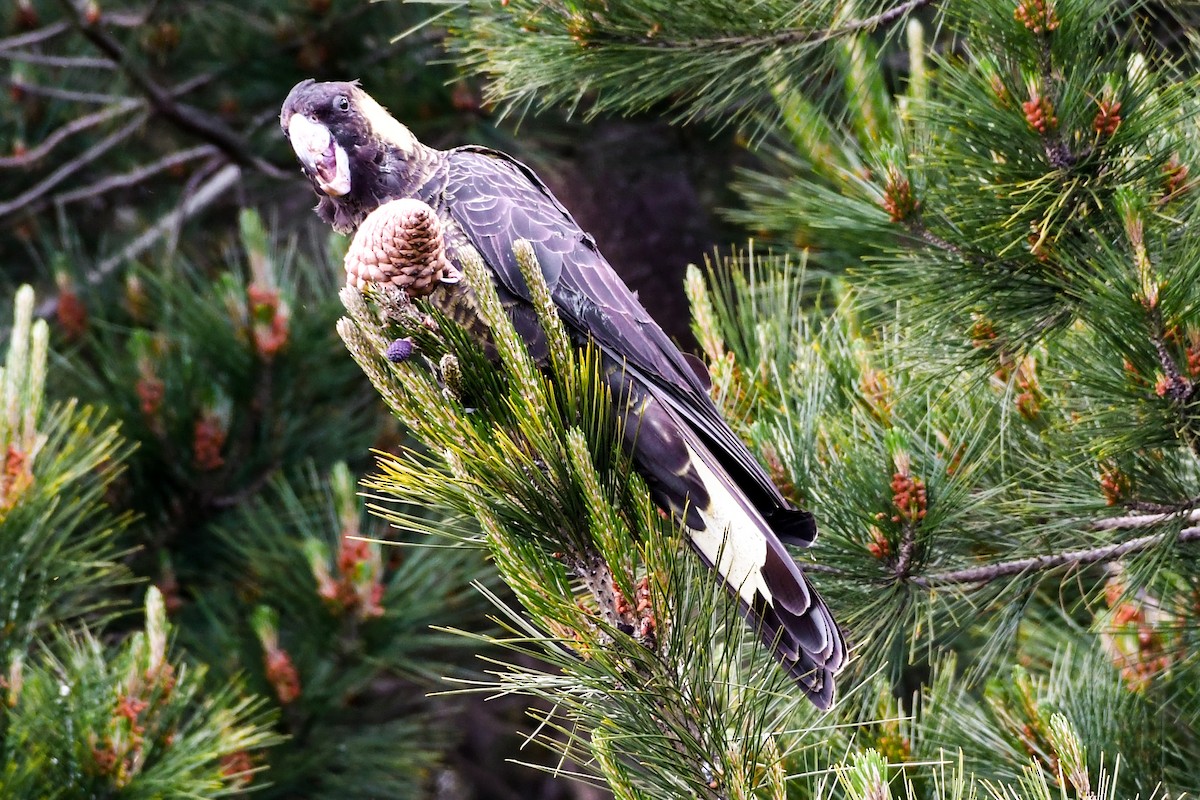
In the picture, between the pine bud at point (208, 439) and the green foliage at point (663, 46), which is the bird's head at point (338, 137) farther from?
the pine bud at point (208, 439)

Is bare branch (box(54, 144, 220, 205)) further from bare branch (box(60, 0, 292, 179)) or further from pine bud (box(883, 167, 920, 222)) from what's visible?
pine bud (box(883, 167, 920, 222))

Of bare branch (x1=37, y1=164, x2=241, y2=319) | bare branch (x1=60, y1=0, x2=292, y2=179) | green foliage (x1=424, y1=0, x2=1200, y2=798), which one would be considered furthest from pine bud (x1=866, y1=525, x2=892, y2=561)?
bare branch (x1=37, y1=164, x2=241, y2=319)

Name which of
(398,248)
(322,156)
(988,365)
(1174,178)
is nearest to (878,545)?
(988,365)

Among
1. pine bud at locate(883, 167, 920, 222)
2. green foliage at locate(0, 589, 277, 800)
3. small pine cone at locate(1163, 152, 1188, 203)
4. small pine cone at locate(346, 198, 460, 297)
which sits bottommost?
green foliage at locate(0, 589, 277, 800)

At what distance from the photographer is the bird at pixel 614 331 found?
1.76m

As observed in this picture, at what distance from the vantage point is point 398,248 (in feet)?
5.62

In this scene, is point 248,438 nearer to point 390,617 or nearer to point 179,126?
point 390,617

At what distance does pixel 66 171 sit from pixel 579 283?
3145mm

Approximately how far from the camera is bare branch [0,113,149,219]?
4.43 meters

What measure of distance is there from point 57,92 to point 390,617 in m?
2.59

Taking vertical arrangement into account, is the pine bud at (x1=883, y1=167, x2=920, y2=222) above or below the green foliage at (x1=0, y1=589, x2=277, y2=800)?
above

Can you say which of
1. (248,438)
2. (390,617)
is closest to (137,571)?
(248,438)

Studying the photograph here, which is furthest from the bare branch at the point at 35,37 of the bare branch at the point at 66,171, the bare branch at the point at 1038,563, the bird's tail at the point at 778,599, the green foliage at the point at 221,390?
the bare branch at the point at 1038,563

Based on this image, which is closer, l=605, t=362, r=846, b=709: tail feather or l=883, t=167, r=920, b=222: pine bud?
l=605, t=362, r=846, b=709: tail feather
